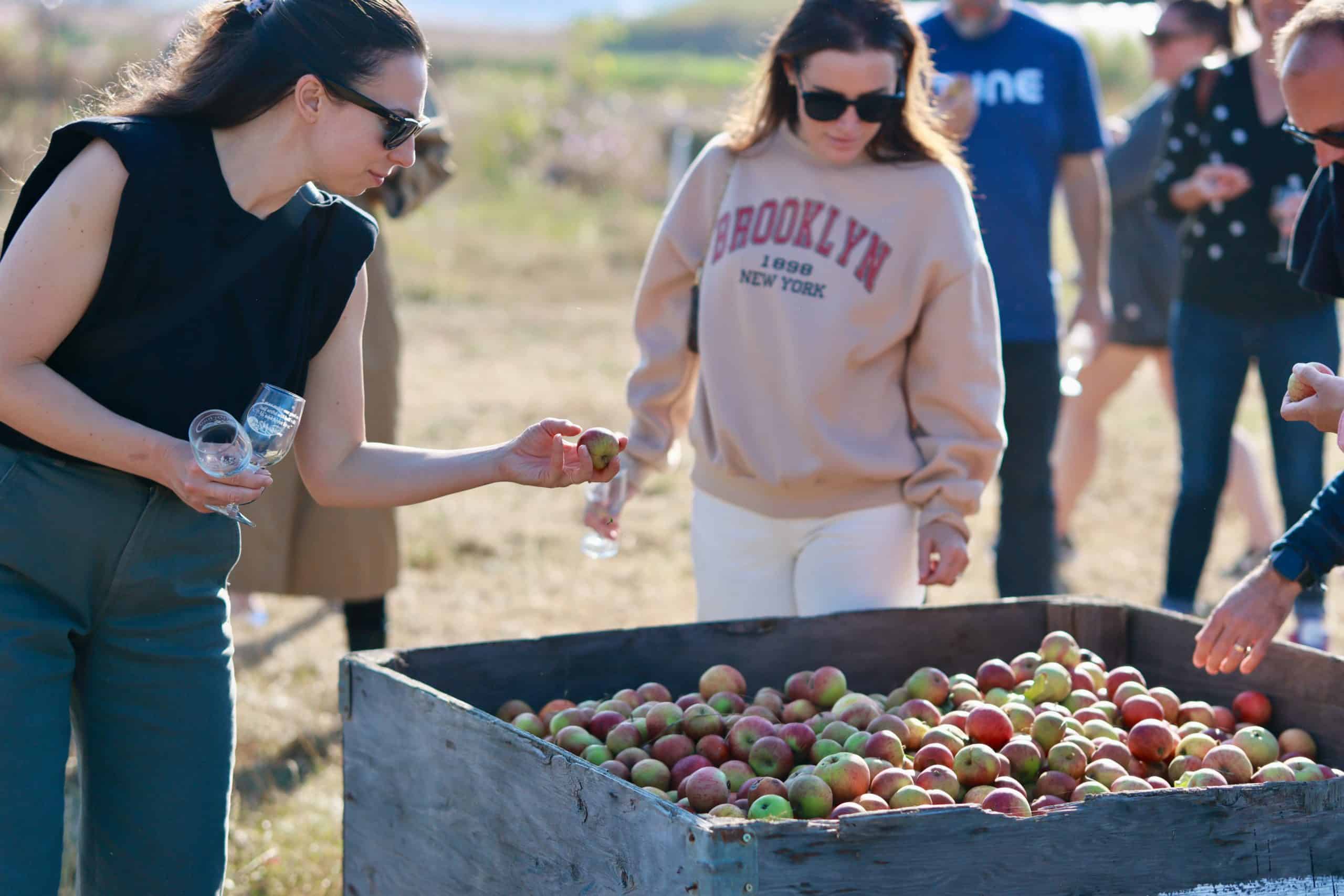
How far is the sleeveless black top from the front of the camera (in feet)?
7.23

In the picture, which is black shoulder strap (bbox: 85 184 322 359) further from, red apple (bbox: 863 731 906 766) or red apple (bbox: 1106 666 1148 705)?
red apple (bbox: 1106 666 1148 705)

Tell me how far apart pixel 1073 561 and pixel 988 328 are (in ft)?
12.2

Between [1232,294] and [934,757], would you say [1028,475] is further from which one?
[934,757]

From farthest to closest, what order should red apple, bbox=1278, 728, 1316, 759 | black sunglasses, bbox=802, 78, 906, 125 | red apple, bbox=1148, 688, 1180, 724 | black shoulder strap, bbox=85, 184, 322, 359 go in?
1. black sunglasses, bbox=802, 78, 906, 125
2. red apple, bbox=1148, 688, 1180, 724
3. red apple, bbox=1278, 728, 1316, 759
4. black shoulder strap, bbox=85, 184, 322, 359

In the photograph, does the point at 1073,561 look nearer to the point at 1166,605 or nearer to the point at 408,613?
the point at 1166,605

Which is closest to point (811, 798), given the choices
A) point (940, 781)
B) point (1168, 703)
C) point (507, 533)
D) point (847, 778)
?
point (847, 778)

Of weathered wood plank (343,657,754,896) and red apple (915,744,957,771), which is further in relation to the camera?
red apple (915,744,957,771)

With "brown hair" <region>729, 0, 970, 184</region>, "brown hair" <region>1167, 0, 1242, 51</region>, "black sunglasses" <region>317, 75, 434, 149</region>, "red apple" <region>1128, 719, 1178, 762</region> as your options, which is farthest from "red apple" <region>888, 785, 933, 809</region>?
"brown hair" <region>1167, 0, 1242, 51</region>

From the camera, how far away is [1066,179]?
4.82 metres

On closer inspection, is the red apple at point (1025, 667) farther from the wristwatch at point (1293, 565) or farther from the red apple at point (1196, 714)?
the wristwatch at point (1293, 565)

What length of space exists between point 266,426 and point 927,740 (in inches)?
48.9

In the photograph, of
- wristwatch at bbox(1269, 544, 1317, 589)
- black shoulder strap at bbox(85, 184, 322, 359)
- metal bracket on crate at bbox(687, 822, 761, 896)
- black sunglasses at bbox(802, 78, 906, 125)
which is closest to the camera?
metal bracket on crate at bbox(687, 822, 761, 896)

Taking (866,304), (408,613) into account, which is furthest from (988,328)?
(408,613)

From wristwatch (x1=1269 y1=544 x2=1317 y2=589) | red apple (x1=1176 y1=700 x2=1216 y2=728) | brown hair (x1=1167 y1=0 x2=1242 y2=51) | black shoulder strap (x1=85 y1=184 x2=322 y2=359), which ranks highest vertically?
brown hair (x1=1167 y1=0 x2=1242 y2=51)
